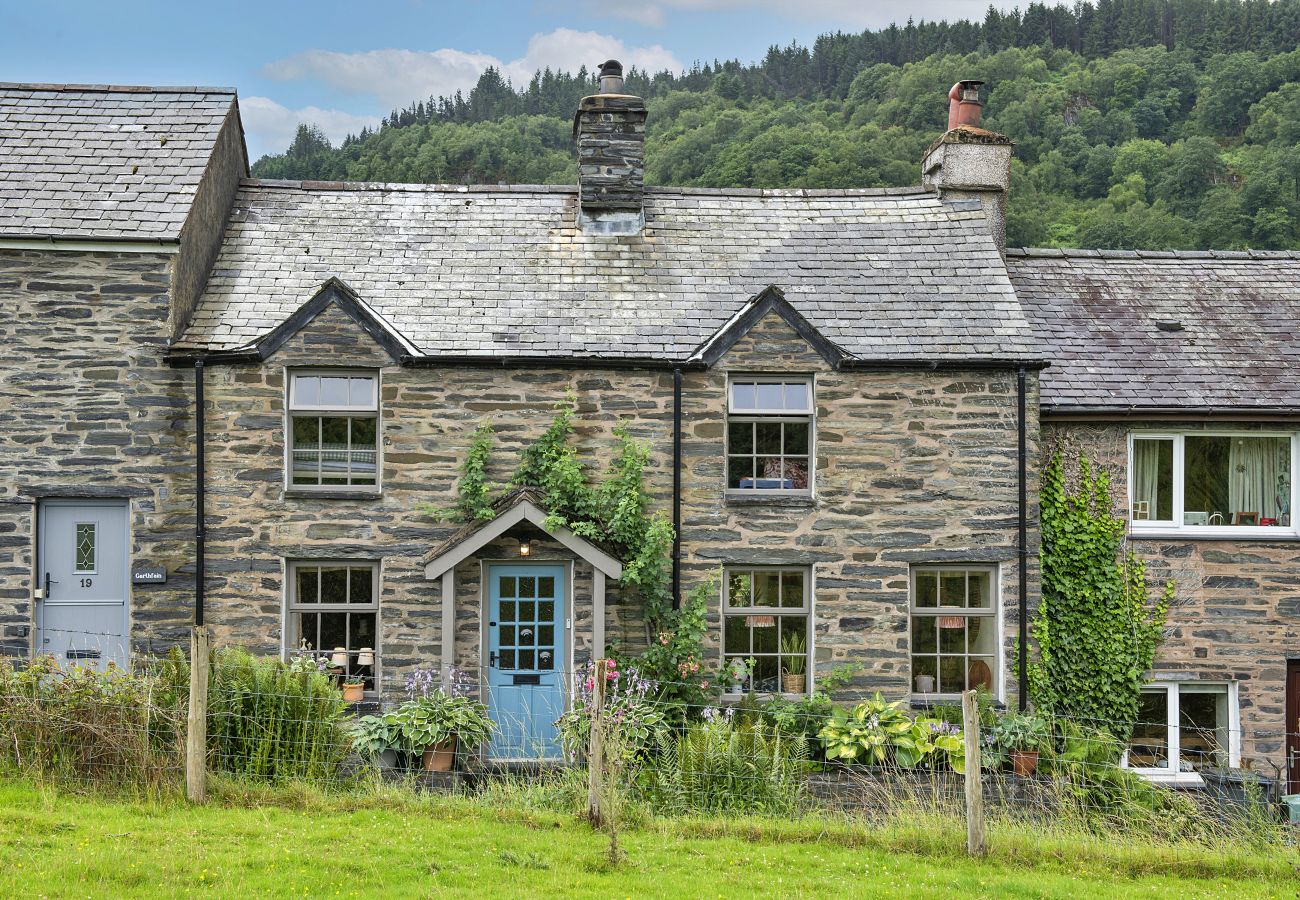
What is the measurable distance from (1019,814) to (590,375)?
22.6ft

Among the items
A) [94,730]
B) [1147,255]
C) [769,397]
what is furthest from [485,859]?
[1147,255]

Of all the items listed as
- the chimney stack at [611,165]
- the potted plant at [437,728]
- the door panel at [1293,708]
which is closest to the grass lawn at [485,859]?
the potted plant at [437,728]

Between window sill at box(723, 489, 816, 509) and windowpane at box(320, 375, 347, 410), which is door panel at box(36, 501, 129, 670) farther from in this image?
window sill at box(723, 489, 816, 509)

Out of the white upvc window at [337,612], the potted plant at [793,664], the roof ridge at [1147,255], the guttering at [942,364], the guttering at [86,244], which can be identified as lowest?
the potted plant at [793,664]

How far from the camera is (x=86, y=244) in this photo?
43.2 ft

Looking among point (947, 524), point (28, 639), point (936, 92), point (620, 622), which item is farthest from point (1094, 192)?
point (28, 639)

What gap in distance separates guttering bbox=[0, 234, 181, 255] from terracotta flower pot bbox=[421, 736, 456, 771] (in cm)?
661

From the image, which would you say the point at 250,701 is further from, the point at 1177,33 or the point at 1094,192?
the point at 1177,33

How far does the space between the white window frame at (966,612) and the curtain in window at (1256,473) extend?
370cm

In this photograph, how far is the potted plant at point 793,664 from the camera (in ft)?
45.0

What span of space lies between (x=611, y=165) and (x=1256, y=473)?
382 inches

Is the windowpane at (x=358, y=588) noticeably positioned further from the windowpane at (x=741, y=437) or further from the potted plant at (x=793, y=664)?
the potted plant at (x=793, y=664)

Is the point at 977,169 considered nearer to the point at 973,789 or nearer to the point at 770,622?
the point at 770,622

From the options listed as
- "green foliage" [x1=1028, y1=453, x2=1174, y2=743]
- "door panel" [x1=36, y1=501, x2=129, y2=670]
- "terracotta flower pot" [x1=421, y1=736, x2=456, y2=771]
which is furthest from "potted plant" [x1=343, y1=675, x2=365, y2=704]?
"green foliage" [x1=1028, y1=453, x2=1174, y2=743]
